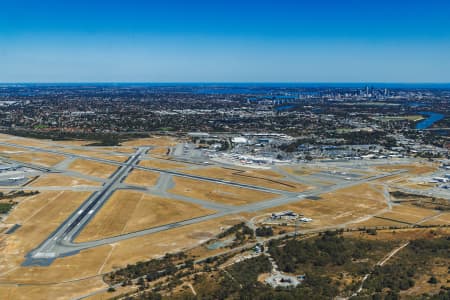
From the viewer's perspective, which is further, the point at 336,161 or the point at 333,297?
the point at 336,161

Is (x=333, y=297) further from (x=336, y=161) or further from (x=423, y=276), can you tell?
(x=336, y=161)

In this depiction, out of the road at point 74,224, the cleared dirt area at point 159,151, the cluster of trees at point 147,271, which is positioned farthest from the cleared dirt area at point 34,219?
the cleared dirt area at point 159,151

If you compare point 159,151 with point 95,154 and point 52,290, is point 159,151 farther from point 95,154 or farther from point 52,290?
point 52,290

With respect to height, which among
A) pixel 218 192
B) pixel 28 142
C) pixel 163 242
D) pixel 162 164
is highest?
pixel 28 142

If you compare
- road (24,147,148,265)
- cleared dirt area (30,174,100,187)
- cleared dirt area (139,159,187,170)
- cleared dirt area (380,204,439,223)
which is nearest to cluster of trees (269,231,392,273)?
cleared dirt area (380,204,439,223)

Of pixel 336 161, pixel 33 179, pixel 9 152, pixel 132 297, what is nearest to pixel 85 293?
pixel 132 297

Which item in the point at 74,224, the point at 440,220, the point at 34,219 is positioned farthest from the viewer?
the point at 440,220

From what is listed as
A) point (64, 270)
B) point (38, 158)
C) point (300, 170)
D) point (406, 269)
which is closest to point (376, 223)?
point (406, 269)

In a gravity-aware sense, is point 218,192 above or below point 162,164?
below
